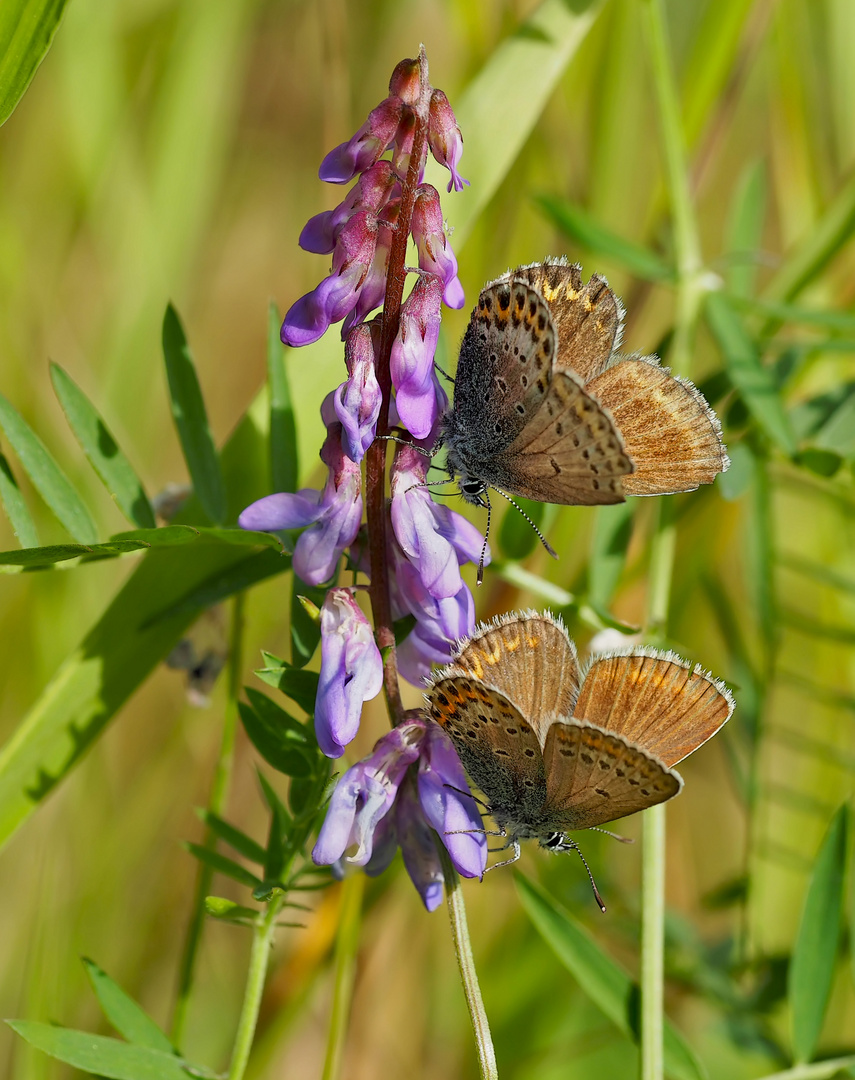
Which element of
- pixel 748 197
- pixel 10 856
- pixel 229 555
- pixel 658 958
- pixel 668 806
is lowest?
pixel 10 856

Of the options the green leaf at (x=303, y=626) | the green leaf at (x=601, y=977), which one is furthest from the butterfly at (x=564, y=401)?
the green leaf at (x=601, y=977)

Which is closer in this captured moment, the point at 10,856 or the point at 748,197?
the point at 748,197

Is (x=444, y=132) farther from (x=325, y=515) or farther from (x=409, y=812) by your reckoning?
(x=409, y=812)

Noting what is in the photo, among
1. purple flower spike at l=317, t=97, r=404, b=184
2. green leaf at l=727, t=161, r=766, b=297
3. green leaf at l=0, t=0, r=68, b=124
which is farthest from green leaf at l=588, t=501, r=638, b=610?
green leaf at l=0, t=0, r=68, b=124

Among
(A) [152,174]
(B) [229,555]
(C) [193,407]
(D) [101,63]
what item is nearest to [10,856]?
(B) [229,555]

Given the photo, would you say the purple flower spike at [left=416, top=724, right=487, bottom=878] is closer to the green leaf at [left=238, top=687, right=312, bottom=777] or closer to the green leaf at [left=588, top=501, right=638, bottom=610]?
the green leaf at [left=238, top=687, right=312, bottom=777]

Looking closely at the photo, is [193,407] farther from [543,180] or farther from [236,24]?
[236,24]

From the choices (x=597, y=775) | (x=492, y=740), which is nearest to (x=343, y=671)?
(x=492, y=740)
